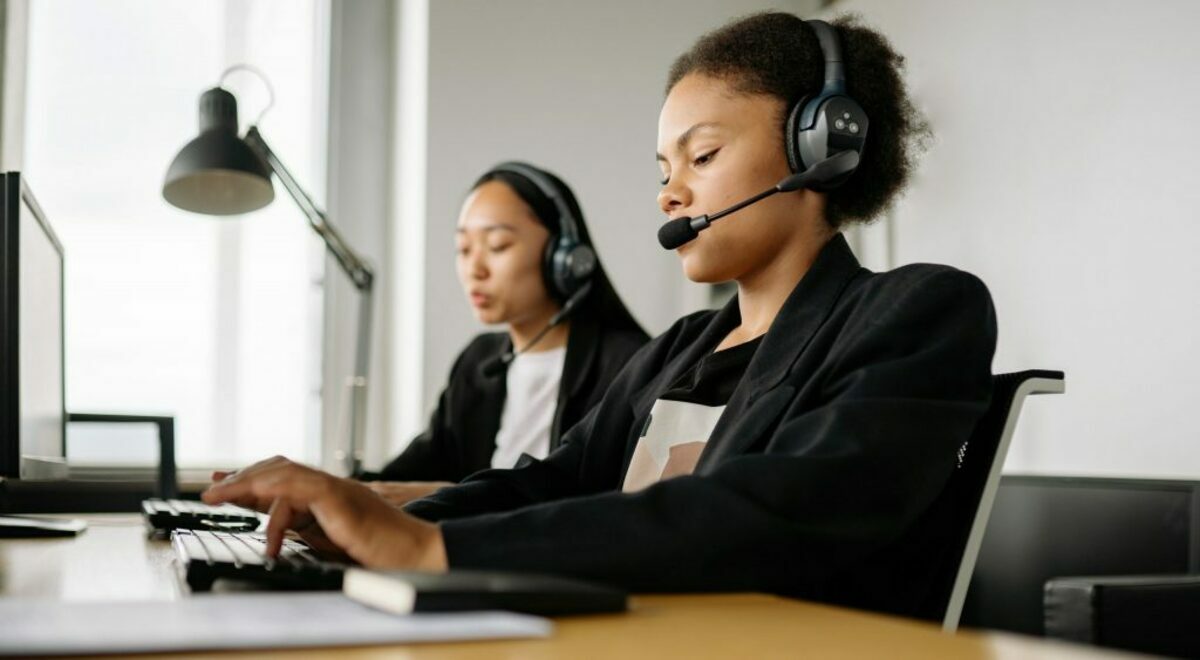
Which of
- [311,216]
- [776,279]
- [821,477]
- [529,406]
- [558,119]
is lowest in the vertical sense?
[529,406]

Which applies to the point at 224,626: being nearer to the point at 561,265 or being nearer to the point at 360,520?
the point at 360,520

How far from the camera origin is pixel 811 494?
29.6 inches

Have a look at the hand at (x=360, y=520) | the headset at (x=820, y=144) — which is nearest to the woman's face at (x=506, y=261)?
the headset at (x=820, y=144)

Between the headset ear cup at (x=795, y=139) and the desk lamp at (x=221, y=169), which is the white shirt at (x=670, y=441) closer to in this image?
the headset ear cup at (x=795, y=139)

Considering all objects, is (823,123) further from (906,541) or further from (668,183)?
(906,541)

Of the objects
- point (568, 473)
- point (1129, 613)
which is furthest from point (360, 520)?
point (1129, 613)

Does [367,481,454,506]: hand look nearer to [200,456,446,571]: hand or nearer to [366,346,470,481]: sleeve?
[366,346,470,481]: sleeve

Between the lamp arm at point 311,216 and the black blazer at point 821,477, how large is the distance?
1158 mm

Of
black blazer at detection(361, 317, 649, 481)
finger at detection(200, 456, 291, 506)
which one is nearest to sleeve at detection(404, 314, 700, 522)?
finger at detection(200, 456, 291, 506)

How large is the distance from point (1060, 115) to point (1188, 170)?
309 mm

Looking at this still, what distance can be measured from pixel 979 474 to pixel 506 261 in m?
1.48

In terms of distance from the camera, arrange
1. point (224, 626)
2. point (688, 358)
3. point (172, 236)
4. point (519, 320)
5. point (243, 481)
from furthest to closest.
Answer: point (172, 236)
point (519, 320)
point (688, 358)
point (243, 481)
point (224, 626)

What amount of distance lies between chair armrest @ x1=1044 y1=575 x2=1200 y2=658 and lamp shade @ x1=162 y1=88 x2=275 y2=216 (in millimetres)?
1397

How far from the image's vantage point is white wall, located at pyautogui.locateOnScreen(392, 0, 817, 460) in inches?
112
